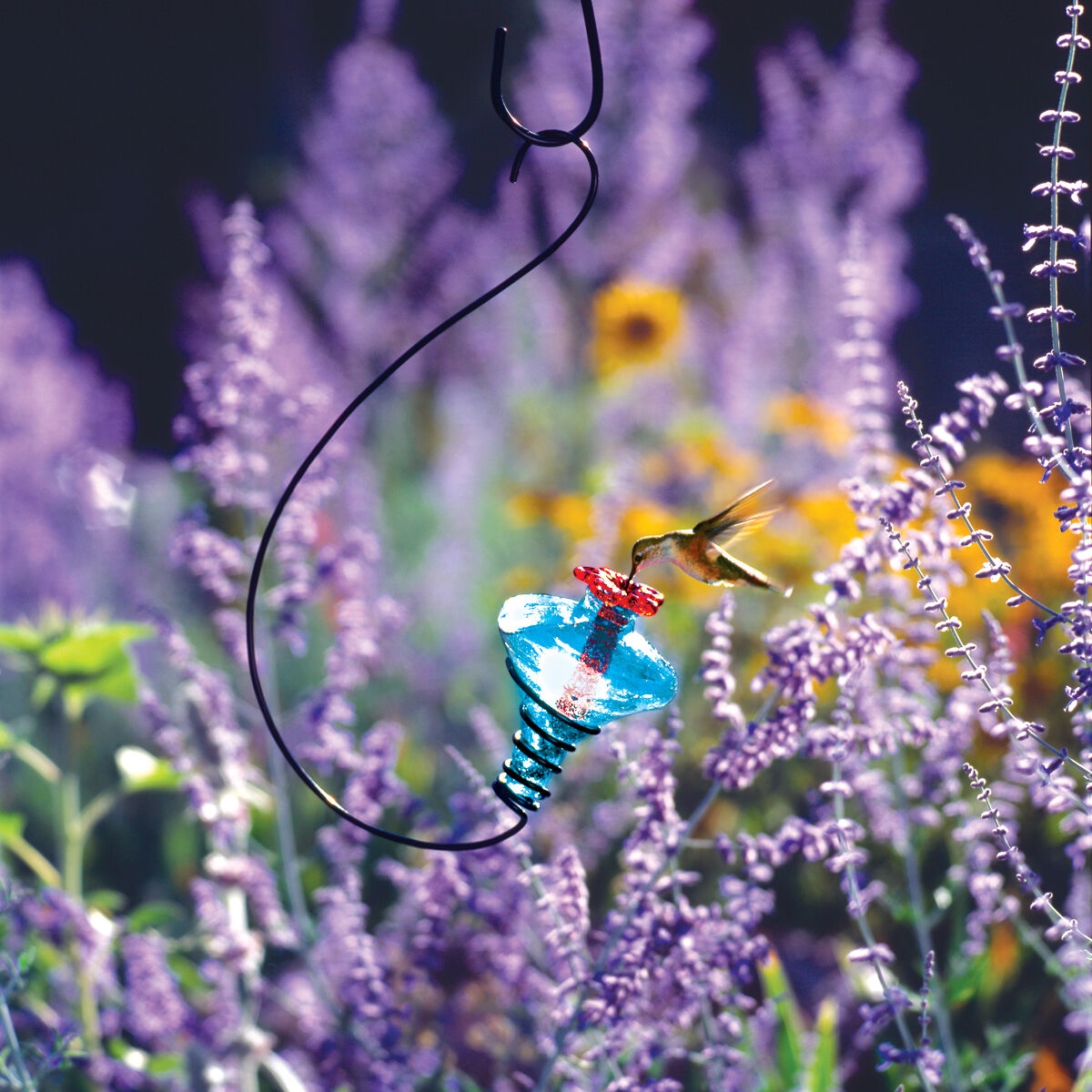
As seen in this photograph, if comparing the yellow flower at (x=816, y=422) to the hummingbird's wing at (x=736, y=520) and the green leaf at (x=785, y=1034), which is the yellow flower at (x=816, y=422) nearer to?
the green leaf at (x=785, y=1034)

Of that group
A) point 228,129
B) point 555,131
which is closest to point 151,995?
point 555,131

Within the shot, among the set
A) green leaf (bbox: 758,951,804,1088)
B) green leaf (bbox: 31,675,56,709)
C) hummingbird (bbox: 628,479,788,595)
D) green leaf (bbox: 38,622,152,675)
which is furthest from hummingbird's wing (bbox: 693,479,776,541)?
green leaf (bbox: 31,675,56,709)

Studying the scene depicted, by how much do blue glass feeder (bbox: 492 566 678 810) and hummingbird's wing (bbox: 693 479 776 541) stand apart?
0.16 ft

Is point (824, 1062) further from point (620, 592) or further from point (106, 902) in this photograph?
point (106, 902)

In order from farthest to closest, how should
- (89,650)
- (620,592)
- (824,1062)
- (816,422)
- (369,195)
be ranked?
(369,195) → (816,422) → (89,650) → (824,1062) → (620,592)

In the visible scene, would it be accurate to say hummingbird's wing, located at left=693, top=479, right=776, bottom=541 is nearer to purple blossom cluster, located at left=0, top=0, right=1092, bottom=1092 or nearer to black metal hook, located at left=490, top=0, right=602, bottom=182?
purple blossom cluster, located at left=0, top=0, right=1092, bottom=1092

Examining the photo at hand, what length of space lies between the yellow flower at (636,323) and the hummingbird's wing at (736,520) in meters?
0.87

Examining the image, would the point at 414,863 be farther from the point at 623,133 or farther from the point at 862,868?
the point at 623,133

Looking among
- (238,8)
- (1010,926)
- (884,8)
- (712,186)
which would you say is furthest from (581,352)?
(1010,926)

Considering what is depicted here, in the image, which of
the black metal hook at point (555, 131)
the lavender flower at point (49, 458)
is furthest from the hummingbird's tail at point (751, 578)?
the lavender flower at point (49, 458)

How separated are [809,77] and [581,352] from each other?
1.57 feet

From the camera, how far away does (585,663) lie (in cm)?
50

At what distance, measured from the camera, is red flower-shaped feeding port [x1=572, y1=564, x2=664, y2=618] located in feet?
1.63

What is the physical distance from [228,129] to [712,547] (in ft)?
4.15
